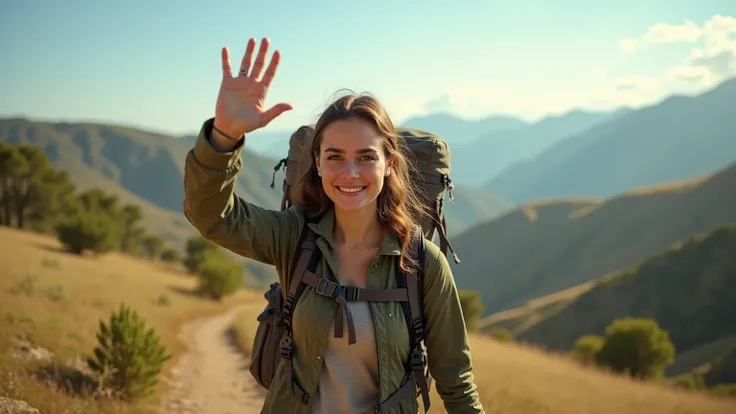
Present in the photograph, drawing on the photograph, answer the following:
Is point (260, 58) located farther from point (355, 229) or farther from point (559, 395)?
point (559, 395)

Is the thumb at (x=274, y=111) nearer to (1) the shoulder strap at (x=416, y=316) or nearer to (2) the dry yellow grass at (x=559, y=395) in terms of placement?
(1) the shoulder strap at (x=416, y=316)

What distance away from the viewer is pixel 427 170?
389cm

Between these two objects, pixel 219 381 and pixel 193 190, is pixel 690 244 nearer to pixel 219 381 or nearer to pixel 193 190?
pixel 219 381

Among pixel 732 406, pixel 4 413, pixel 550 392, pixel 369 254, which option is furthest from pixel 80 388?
pixel 732 406

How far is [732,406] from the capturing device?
1332 centimetres

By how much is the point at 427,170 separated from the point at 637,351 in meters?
31.5

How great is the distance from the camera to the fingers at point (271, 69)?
101 inches

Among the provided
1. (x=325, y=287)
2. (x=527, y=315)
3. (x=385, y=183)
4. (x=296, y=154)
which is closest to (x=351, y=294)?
(x=325, y=287)

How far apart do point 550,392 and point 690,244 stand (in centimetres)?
7646

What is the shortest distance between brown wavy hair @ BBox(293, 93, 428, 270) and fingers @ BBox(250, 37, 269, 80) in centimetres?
45

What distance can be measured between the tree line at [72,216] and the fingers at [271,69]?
95.4 ft

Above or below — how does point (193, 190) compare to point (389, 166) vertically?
below

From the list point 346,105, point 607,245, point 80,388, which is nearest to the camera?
point 346,105

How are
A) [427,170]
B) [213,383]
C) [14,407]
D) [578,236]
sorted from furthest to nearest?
[578,236] → [213,383] → [14,407] → [427,170]
